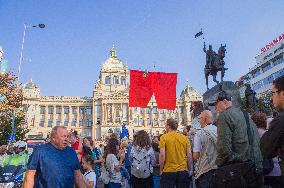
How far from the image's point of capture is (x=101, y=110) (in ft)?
302

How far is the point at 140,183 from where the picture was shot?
828cm

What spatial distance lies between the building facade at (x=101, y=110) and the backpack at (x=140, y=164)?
8175 cm

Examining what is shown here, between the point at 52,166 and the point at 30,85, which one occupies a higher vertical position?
the point at 30,85

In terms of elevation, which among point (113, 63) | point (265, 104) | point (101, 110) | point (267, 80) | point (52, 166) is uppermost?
point (113, 63)

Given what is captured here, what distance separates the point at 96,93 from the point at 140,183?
8640 centimetres

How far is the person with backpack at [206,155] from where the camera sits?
5703 mm

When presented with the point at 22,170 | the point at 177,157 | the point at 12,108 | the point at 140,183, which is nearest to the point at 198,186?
the point at 177,157

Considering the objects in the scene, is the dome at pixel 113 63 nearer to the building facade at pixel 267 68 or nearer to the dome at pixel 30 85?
the dome at pixel 30 85

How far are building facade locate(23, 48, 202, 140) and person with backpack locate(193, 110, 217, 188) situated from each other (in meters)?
84.3

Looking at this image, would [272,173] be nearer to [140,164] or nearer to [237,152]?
[237,152]

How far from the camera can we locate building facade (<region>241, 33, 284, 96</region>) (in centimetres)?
5591

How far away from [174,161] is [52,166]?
3086mm

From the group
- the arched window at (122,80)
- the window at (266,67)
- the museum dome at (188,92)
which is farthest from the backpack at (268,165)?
the museum dome at (188,92)

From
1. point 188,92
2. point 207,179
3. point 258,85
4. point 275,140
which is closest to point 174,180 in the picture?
point 207,179
